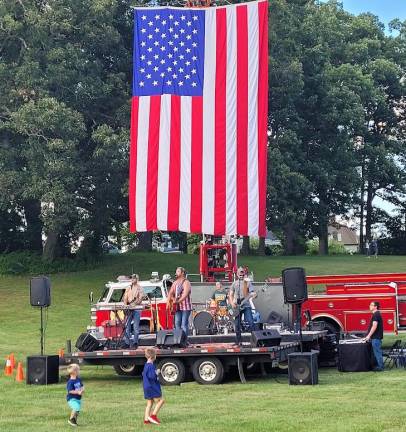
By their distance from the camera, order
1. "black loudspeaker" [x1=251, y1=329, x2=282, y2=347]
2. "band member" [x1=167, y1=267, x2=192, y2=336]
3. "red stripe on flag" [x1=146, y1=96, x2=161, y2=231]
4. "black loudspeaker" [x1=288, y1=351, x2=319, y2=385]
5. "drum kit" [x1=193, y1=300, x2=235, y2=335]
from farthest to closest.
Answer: "red stripe on flag" [x1=146, y1=96, x2=161, y2=231], "drum kit" [x1=193, y1=300, x2=235, y2=335], "band member" [x1=167, y1=267, x2=192, y2=336], "black loudspeaker" [x1=251, y1=329, x2=282, y2=347], "black loudspeaker" [x1=288, y1=351, x2=319, y2=385]

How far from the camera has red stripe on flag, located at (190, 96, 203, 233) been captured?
26.5 m

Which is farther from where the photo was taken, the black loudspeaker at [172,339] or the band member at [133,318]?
the band member at [133,318]

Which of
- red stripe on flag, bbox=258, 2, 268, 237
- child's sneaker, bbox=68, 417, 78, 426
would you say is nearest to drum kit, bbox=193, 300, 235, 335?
red stripe on flag, bbox=258, 2, 268, 237

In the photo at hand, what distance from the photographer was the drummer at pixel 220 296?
77.3ft

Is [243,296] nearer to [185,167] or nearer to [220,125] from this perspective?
[185,167]

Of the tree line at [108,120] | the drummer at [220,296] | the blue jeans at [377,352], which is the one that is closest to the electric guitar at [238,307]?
the drummer at [220,296]

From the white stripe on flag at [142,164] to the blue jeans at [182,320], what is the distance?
5.31 m

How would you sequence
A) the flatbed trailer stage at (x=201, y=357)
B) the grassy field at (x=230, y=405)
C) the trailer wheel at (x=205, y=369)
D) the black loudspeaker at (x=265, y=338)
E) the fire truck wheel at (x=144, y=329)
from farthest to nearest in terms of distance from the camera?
the fire truck wheel at (x=144, y=329) < the trailer wheel at (x=205, y=369) < the black loudspeaker at (x=265, y=338) < the flatbed trailer stage at (x=201, y=357) < the grassy field at (x=230, y=405)

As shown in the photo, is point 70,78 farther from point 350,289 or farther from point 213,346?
point 213,346

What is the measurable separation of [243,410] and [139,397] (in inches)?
121

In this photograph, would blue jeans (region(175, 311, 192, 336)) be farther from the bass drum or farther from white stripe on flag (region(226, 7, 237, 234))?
white stripe on flag (region(226, 7, 237, 234))

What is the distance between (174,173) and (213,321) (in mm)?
5426

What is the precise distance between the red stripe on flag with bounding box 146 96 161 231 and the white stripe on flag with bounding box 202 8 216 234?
135 centimetres

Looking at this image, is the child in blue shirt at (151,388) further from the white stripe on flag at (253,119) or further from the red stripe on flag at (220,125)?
the white stripe on flag at (253,119)
